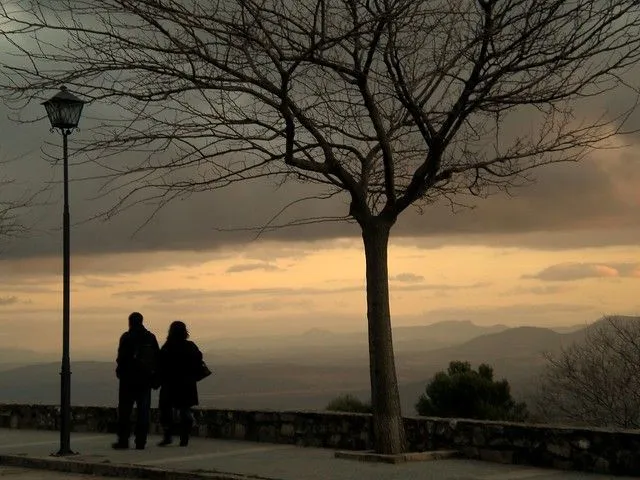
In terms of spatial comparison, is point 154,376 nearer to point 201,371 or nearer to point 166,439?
point 201,371

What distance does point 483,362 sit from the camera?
3303 centimetres

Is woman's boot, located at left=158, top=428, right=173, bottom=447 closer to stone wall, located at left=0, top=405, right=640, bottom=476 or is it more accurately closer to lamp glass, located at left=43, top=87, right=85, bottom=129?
stone wall, located at left=0, top=405, right=640, bottom=476

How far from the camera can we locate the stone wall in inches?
534


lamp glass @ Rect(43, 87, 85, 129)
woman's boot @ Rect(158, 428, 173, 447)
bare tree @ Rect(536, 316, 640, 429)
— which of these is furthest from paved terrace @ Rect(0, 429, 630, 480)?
bare tree @ Rect(536, 316, 640, 429)

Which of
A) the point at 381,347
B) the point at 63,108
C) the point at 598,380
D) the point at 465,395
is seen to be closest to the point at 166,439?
the point at 381,347

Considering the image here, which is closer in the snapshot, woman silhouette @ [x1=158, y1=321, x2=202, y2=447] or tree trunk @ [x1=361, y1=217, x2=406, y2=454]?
tree trunk @ [x1=361, y1=217, x2=406, y2=454]

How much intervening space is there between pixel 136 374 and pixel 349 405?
13297 mm

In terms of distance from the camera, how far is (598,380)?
47500 millimetres

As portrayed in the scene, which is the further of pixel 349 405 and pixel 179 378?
pixel 349 405

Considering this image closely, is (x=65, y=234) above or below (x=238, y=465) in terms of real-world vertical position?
above

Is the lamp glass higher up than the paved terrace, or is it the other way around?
the lamp glass

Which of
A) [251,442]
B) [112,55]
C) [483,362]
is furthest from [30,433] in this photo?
[483,362]

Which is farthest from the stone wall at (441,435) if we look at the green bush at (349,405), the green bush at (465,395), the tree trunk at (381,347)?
the green bush at (465,395)

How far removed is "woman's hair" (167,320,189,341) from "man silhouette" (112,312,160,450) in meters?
0.35
